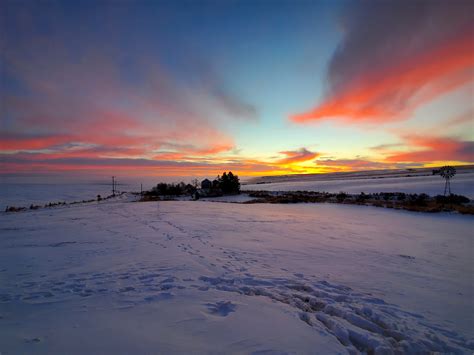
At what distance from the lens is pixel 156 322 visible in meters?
2.98

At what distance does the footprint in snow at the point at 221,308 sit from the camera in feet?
10.8

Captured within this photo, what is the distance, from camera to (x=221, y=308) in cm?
341

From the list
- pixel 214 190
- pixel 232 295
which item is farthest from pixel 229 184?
pixel 232 295

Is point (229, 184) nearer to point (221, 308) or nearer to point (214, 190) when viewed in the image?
point (214, 190)

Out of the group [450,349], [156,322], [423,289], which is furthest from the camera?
[423,289]

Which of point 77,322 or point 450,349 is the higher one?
point 77,322

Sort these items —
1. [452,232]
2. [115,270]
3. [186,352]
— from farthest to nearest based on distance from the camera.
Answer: [452,232]
[115,270]
[186,352]

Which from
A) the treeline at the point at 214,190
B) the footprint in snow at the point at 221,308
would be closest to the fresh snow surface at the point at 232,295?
the footprint in snow at the point at 221,308

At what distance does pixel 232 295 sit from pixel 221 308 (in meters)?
0.44

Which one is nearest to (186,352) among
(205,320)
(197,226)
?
(205,320)

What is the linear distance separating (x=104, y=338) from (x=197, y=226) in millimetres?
6588

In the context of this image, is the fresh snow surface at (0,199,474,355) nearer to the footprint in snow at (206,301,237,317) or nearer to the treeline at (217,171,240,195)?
the footprint in snow at (206,301,237,317)

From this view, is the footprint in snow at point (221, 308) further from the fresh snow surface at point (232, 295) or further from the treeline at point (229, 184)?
the treeline at point (229, 184)

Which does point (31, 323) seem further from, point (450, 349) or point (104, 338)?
point (450, 349)
